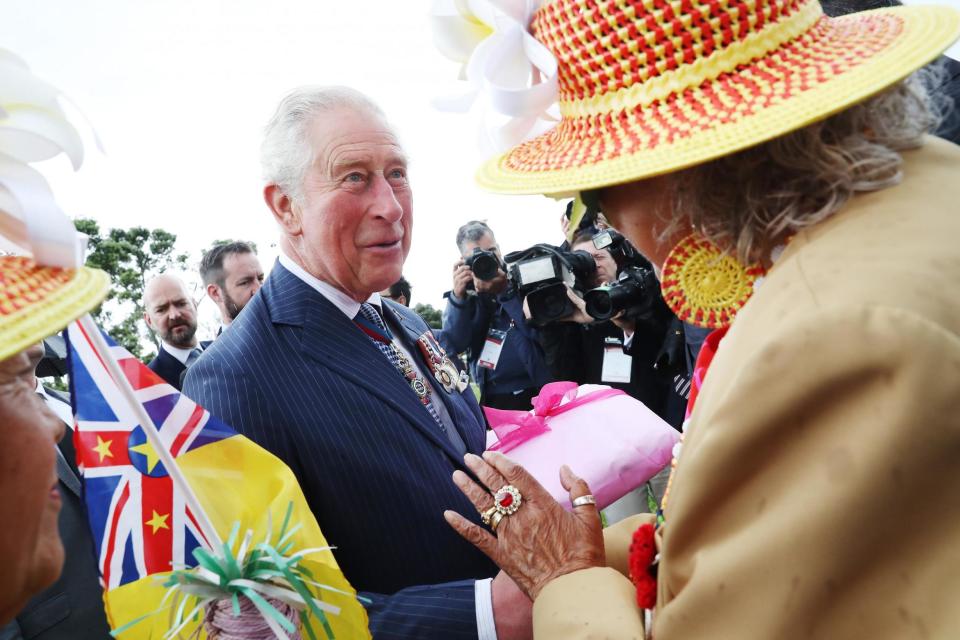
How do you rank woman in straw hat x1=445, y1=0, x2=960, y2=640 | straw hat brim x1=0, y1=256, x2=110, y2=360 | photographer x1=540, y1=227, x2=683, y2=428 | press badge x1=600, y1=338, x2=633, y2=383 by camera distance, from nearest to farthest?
straw hat brim x1=0, y1=256, x2=110, y2=360
woman in straw hat x1=445, y1=0, x2=960, y2=640
photographer x1=540, y1=227, x2=683, y2=428
press badge x1=600, y1=338, x2=633, y2=383

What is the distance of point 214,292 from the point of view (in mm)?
5559

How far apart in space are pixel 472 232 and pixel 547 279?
1984mm

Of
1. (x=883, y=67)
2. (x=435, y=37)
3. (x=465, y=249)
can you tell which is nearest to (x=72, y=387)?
(x=435, y=37)

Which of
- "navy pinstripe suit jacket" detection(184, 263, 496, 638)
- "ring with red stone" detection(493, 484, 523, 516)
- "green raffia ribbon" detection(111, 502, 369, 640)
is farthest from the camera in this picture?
"navy pinstripe suit jacket" detection(184, 263, 496, 638)

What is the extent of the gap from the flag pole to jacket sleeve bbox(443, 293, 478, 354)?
3.66m

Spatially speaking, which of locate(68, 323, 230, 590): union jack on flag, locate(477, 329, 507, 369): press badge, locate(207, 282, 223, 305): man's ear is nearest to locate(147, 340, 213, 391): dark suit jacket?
locate(207, 282, 223, 305): man's ear

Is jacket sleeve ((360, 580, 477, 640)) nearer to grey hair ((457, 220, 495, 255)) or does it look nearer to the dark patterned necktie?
the dark patterned necktie

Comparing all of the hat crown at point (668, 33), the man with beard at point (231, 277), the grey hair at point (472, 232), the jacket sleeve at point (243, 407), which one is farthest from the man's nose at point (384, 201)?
the grey hair at point (472, 232)

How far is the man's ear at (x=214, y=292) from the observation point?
552 centimetres

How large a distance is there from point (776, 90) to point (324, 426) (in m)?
1.39

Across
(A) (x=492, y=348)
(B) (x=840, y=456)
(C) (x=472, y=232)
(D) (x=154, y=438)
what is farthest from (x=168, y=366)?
(B) (x=840, y=456)

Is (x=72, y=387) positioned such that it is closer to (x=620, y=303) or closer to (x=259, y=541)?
(x=259, y=541)

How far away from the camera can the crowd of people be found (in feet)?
2.97

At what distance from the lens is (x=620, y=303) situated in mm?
3672
